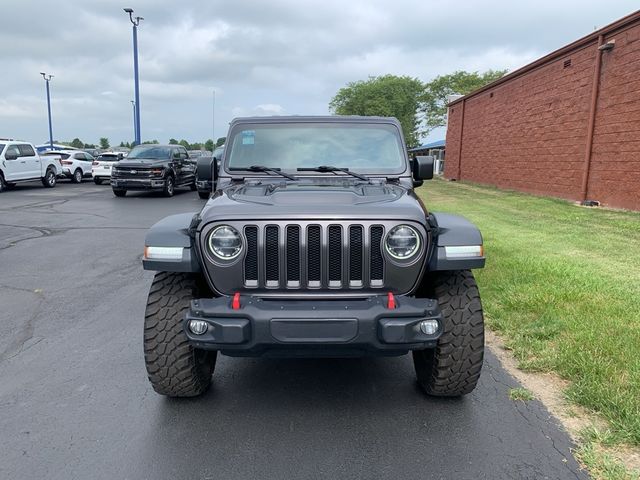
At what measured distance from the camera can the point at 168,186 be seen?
17984 millimetres

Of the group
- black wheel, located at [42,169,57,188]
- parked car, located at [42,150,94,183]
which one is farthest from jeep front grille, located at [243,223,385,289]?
parked car, located at [42,150,94,183]

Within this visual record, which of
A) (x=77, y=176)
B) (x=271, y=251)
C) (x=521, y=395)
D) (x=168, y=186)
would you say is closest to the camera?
(x=271, y=251)

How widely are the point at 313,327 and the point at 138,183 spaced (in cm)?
1596

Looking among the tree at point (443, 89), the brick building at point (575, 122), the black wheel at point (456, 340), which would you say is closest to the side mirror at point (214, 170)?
the black wheel at point (456, 340)

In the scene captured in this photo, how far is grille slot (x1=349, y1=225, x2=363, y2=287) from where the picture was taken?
111 inches

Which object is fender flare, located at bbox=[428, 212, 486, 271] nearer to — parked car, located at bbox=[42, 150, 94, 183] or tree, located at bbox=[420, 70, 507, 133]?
parked car, located at bbox=[42, 150, 94, 183]

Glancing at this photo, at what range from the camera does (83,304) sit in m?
5.37

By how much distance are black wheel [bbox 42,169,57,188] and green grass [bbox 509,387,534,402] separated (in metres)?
21.7

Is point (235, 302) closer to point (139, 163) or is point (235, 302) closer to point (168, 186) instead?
point (139, 163)

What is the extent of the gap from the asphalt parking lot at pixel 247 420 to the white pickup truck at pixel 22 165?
16.6 meters

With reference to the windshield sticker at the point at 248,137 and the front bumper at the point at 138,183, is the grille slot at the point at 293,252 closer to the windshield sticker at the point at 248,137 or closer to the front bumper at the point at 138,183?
the windshield sticker at the point at 248,137

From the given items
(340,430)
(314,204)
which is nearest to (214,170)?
(314,204)

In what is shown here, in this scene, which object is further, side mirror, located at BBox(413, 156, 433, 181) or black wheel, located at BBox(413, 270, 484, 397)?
side mirror, located at BBox(413, 156, 433, 181)

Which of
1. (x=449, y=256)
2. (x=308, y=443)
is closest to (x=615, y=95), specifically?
(x=449, y=256)
